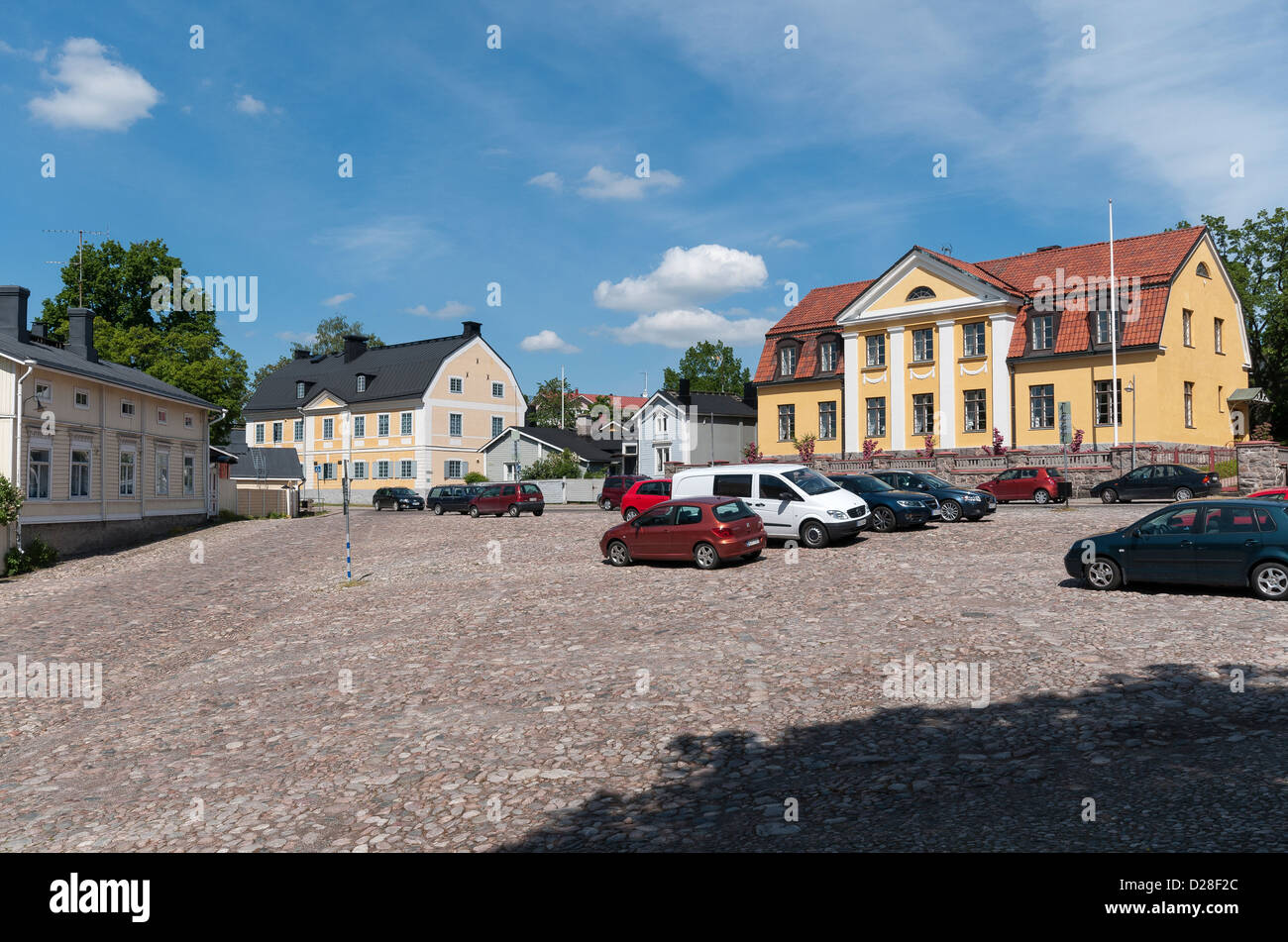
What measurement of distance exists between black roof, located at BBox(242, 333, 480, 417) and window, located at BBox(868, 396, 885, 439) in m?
34.1

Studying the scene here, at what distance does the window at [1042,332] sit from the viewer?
43.1 metres

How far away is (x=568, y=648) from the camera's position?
40.1 feet

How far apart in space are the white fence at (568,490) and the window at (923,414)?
21.3 meters

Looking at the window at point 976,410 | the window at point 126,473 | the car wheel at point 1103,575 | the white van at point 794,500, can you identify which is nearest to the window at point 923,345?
the window at point 976,410

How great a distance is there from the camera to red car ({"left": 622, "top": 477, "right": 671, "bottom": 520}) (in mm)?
27938

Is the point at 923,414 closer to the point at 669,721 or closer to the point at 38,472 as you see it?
the point at 38,472

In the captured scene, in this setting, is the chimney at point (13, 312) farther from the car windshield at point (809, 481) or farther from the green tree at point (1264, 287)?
the green tree at point (1264, 287)

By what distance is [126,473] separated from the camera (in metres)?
33.1

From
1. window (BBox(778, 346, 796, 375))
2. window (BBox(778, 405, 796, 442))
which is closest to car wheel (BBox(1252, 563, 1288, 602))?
window (BBox(778, 405, 796, 442))

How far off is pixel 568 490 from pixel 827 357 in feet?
63.2

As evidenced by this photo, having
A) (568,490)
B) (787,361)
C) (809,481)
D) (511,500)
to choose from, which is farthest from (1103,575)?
(568,490)

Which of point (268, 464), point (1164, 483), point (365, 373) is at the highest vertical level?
point (365, 373)

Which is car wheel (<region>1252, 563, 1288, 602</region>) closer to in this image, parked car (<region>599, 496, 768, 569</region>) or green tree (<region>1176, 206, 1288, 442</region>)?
parked car (<region>599, 496, 768, 569</region>)
